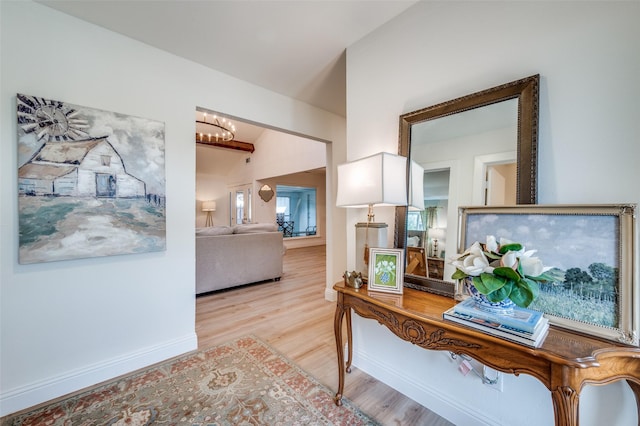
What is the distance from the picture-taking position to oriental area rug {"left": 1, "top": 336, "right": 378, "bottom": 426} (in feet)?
4.98

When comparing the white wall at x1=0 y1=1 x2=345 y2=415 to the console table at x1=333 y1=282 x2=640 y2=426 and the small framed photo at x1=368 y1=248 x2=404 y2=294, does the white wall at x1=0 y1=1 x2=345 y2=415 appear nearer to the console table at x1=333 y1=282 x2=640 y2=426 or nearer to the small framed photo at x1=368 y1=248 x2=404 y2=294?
the small framed photo at x1=368 y1=248 x2=404 y2=294

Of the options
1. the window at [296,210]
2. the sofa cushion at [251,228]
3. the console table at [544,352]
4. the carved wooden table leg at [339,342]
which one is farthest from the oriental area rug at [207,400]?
the window at [296,210]

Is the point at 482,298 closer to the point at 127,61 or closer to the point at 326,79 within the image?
the point at 326,79

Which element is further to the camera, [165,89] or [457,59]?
[165,89]

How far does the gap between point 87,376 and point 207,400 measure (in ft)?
3.08

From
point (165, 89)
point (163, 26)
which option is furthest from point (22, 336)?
point (163, 26)

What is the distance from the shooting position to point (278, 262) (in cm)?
454

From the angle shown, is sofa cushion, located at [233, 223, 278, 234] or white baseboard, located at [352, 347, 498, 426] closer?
white baseboard, located at [352, 347, 498, 426]

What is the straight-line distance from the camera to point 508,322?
955mm

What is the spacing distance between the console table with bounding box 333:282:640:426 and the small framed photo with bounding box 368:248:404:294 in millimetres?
133

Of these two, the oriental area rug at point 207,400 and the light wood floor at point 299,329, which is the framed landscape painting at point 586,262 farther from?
the oriental area rug at point 207,400

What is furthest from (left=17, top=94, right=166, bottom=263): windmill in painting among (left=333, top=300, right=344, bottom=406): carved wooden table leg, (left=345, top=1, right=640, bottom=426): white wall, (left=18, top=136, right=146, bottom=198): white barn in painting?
(left=345, top=1, right=640, bottom=426): white wall

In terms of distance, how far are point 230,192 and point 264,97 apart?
6596mm

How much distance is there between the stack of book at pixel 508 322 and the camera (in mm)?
901
